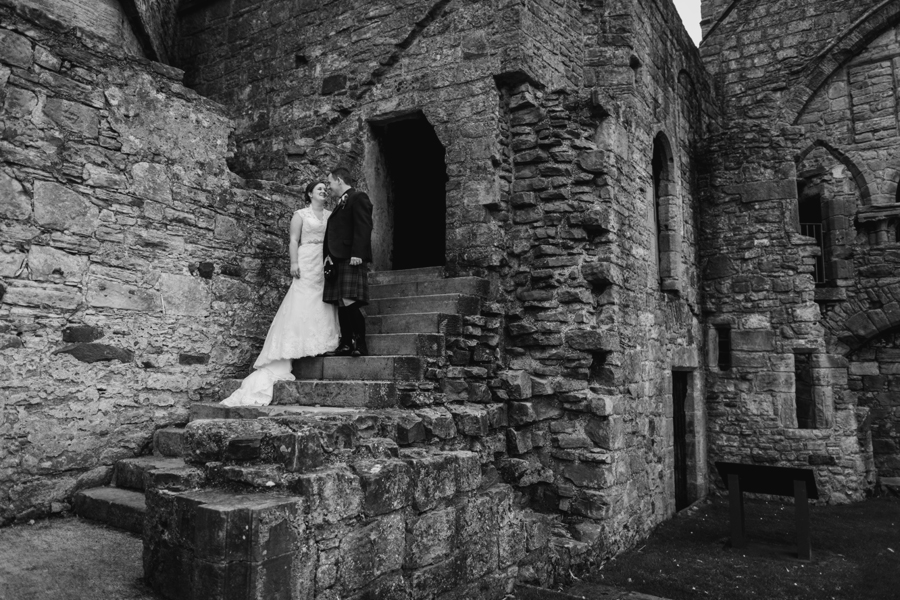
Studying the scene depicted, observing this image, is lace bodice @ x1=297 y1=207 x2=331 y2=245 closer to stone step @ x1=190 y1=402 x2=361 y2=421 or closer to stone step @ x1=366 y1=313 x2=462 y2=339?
stone step @ x1=366 y1=313 x2=462 y2=339

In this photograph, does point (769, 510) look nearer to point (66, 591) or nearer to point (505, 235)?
point (505, 235)

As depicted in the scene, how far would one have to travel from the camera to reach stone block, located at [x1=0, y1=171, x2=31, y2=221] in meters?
5.00

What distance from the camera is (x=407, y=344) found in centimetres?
621

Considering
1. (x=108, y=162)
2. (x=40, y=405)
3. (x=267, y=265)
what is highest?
(x=108, y=162)

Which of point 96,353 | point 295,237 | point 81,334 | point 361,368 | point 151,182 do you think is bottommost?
point 361,368

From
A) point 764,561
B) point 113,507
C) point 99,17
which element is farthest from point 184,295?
point 764,561

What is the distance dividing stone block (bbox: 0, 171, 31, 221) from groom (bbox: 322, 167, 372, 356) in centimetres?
223

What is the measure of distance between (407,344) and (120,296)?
234cm

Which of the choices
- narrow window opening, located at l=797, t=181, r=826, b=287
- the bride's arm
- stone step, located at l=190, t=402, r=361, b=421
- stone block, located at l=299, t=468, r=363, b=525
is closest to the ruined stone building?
stone block, located at l=299, t=468, r=363, b=525

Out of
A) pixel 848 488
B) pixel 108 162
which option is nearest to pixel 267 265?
pixel 108 162

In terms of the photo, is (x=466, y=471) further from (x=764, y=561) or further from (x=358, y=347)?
(x=764, y=561)

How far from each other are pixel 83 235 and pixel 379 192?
3431 millimetres

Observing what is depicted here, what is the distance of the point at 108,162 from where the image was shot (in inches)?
224

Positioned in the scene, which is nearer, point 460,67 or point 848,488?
point 460,67
